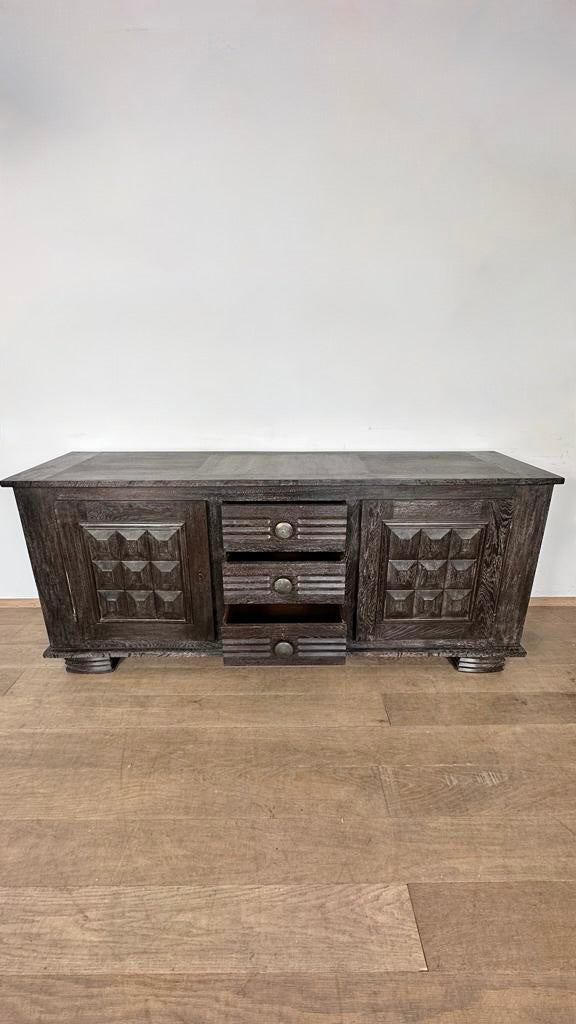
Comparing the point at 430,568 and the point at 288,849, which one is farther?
the point at 430,568

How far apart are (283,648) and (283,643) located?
1cm

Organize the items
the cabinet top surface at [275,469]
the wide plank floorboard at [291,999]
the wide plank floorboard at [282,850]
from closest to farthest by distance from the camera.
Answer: the wide plank floorboard at [291,999]
the wide plank floorboard at [282,850]
the cabinet top surface at [275,469]

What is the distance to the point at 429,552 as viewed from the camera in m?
1.34

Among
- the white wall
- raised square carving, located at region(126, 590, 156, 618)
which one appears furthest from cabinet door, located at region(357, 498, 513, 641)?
raised square carving, located at region(126, 590, 156, 618)

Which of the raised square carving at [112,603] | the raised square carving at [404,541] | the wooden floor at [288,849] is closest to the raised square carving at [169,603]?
the raised square carving at [112,603]

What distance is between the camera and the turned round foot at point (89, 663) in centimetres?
146

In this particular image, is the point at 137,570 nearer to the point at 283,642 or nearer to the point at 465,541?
the point at 283,642

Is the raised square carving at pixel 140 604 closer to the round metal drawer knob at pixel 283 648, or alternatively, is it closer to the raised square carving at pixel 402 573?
the round metal drawer knob at pixel 283 648

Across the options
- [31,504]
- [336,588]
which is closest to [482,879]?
[336,588]

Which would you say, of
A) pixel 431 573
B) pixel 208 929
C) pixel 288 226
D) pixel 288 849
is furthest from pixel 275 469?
pixel 208 929

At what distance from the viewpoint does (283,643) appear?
135cm

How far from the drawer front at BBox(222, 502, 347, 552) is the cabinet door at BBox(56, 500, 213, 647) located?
9 centimetres

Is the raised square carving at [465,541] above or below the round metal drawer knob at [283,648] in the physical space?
above

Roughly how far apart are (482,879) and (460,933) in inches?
4.4
